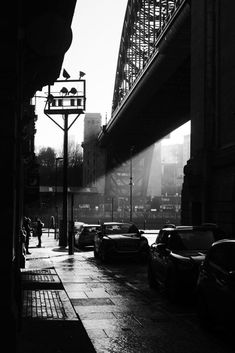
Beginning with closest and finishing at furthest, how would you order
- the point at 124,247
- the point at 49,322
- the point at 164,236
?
the point at 49,322 → the point at 164,236 → the point at 124,247

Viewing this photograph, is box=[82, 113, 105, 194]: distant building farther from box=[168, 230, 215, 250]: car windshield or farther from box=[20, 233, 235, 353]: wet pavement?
box=[168, 230, 215, 250]: car windshield

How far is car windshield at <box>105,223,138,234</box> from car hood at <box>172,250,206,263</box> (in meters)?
10.9

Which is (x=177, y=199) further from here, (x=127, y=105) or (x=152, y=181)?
(x=127, y=105)

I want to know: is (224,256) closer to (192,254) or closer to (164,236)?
(192,254)

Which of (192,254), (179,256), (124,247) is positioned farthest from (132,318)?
(124,247)

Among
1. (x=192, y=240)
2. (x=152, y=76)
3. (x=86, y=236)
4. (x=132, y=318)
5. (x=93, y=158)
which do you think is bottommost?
(x=132, y=318)

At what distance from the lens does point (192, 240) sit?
1174cm

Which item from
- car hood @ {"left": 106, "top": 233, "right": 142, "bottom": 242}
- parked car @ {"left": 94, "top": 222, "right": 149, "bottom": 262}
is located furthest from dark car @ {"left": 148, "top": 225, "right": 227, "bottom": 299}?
car hood @ {"left": 106, "top": 233, "right": 142, "bottom": 242}

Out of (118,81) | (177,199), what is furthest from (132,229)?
(177,199)

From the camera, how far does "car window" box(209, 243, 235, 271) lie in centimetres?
766

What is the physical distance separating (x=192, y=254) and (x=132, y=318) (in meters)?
2.14

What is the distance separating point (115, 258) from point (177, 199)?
391 ft

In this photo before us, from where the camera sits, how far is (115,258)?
66.2 ft

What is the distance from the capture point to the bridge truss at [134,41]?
205ft
